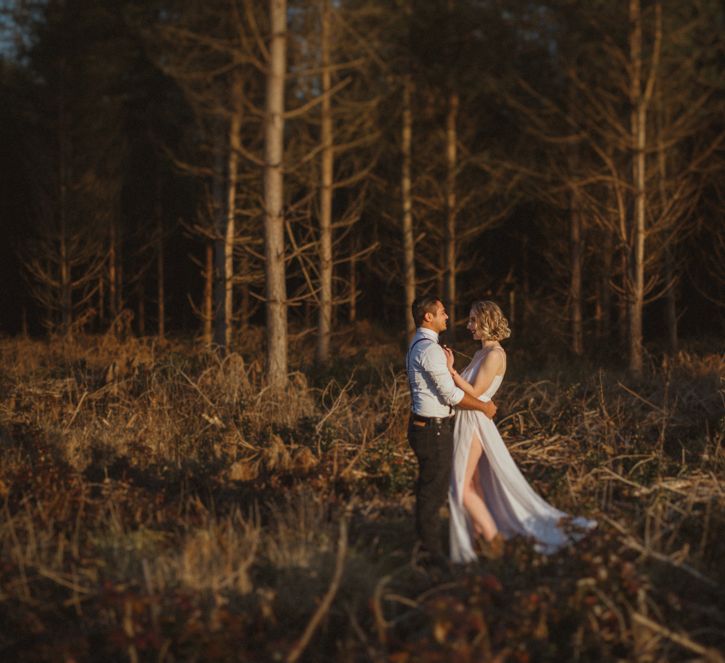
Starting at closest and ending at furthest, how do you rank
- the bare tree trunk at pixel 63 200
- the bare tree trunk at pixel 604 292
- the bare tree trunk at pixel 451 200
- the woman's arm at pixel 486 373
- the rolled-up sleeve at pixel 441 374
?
the rolled-up sleeve at pixel 441 374 → the woman's arm at pixel 486 373 → the bare tree trunk at pixel 451 200 → the bare tree trunk at pixel 604 292 → the bare tree trunk at pixel 63 200

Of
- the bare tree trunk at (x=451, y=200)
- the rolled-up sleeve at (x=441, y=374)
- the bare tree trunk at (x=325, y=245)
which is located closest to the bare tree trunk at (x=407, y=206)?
the bare tree trunk at (x=451, y=200)

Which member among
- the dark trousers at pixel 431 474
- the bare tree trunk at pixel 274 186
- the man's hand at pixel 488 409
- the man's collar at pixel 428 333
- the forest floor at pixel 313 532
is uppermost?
the bare tree trunk at pixel 274 186

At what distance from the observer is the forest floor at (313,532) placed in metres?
4.19

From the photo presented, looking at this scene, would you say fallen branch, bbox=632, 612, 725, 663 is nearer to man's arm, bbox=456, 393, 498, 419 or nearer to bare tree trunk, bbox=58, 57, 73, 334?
man's arm, bbox=456, 393, 498, 419

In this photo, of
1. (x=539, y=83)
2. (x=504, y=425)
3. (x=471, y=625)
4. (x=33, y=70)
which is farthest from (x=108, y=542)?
(x=33, y=70)

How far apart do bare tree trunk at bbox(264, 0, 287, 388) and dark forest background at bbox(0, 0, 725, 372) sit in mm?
2110

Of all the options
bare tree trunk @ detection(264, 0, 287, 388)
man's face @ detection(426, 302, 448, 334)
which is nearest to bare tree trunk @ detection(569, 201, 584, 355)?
bare tree trunk @ detection(264, 0, 287, 388)

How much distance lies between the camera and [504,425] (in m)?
8.80

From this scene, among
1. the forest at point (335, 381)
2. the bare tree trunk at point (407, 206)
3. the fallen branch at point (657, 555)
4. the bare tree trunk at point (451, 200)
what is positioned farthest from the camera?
the bare tree trunk at point (451, 200)

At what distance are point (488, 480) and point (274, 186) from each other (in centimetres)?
549

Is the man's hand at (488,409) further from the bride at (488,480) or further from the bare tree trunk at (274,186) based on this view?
the bare tree trunk at (274,186)

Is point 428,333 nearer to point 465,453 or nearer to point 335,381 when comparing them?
point 465,453

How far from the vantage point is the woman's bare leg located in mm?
5465

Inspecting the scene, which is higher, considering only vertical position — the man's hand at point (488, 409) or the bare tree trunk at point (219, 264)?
the bare tree trunk at point (219, 264)
